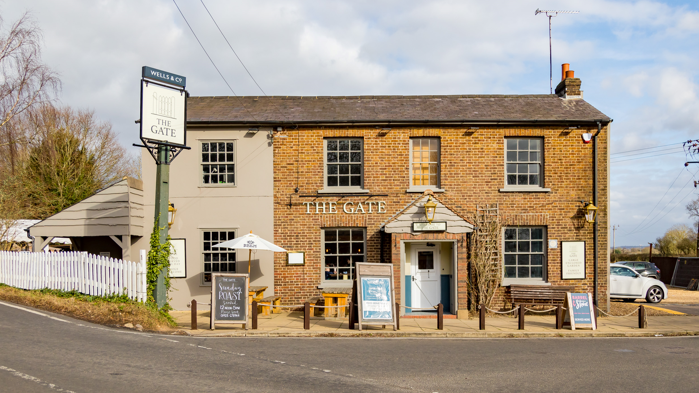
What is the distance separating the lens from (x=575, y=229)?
16.3 m

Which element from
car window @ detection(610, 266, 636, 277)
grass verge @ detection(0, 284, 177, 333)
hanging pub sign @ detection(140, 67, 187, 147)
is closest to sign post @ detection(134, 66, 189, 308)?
hanging pub sign @ detection(140, 67, 187, 147)

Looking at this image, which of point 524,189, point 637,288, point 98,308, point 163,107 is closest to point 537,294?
point 524,189

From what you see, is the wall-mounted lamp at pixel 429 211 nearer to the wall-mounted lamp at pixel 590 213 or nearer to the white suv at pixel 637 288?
the wall-mounted lamp at pixel 590 213

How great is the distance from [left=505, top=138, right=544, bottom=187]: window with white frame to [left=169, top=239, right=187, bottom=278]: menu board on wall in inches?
401

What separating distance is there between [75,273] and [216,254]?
153 inches

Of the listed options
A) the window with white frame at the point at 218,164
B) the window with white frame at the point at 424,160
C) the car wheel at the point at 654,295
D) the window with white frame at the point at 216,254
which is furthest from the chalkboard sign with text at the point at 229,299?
the car wheel at the point at 654,295

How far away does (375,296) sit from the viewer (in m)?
13.1

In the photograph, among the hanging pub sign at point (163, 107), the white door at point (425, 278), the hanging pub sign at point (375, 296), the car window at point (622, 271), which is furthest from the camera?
the car window at point (622, 271)

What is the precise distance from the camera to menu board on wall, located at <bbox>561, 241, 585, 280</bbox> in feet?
52.9

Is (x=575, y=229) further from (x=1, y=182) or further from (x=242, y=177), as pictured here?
(x=1, y=182)

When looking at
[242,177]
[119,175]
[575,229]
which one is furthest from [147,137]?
[119,175]

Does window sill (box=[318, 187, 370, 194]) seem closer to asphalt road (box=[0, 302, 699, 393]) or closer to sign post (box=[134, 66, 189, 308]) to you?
sign post (box=[134, 66, 189, 308])

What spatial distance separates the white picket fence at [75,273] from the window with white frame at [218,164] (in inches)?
154

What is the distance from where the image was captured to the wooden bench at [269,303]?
14.7m
